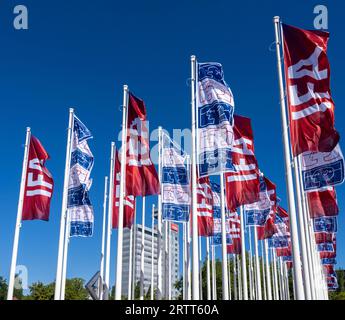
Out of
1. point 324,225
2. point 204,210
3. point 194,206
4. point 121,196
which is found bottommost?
point 194,206

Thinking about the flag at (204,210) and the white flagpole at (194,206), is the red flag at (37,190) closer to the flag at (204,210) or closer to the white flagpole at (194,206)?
the flag at (204,210)

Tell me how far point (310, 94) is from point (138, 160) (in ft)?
27.4

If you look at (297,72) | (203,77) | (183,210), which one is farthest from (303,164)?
(183,210)

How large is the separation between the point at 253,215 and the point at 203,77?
28.2ft

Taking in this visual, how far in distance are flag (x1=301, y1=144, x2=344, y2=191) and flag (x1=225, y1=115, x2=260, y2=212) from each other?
3.28m

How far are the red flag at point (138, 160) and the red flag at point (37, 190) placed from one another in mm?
5959

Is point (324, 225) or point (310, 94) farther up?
point (310, 94)

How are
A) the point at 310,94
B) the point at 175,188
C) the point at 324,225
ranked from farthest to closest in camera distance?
the point at 324,225 < the point at 175,188 < the point at 310,94

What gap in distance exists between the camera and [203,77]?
17.4 metres

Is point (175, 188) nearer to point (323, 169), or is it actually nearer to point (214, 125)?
point (214, 125)

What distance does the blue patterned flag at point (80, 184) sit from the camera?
21312mm

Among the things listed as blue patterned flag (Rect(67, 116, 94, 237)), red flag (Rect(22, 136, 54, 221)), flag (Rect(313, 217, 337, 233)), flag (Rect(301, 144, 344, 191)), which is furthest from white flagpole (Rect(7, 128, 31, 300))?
flag (Rect(313, 217, 337, 233))

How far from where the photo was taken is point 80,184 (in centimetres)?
2130

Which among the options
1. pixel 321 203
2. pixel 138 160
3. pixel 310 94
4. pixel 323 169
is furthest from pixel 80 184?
pixel 310 94
